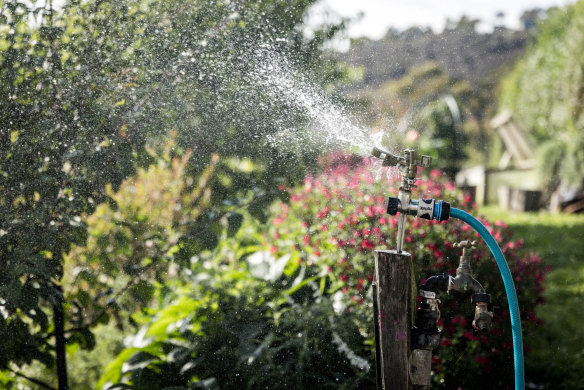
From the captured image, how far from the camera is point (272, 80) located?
265cm

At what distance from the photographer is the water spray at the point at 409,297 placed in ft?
5.26

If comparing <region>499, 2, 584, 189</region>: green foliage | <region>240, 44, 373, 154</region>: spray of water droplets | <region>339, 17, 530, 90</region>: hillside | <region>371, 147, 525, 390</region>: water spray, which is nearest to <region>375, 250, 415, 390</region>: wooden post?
<region>371, 147, 525, 390</region>: water spray

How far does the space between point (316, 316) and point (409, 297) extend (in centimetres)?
90

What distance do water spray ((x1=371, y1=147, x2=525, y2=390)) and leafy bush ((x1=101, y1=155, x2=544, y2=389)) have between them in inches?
22.4

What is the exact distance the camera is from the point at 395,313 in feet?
5.28

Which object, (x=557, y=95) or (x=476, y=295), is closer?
(x=476, y=295)

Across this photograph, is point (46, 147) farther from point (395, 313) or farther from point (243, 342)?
point (395, 313)

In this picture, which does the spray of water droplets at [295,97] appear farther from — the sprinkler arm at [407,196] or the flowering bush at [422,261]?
the sprinkler arm at [407,196]

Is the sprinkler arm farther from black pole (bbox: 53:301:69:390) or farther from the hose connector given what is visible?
black pole (bbox: 53:301:69:390)

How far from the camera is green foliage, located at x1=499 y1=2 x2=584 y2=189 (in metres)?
7.85

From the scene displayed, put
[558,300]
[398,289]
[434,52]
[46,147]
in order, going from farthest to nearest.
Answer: [434,52] → [558,300] → [46,147] → [398,289]

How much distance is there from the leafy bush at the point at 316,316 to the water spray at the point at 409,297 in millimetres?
570

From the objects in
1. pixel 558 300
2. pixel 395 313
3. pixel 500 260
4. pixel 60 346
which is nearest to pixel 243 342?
pixel 60 346

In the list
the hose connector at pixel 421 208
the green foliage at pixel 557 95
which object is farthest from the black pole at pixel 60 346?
the green foliage at pixel 557 95
